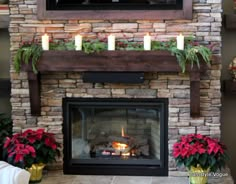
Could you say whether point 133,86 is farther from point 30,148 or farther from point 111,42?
point 30,148

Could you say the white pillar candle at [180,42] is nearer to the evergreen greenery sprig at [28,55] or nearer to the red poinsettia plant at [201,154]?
the red poinsettia plant at [201,154]

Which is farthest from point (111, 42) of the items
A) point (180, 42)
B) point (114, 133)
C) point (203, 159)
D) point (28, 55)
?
point (203, 159)

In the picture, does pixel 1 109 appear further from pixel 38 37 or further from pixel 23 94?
pixel 38 37

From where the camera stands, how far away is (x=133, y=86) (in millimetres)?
3877

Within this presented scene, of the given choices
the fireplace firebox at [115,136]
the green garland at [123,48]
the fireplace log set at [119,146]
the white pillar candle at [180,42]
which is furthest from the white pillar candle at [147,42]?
the fireplace log set at [119,146]

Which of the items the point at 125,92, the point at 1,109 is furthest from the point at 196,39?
the point at 1,109

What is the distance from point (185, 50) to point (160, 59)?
20cm

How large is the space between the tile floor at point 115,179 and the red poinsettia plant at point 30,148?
174mm

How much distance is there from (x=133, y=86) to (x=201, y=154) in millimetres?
785

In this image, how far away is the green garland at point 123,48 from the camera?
11.7ft

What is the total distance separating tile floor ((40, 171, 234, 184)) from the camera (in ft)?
12.4

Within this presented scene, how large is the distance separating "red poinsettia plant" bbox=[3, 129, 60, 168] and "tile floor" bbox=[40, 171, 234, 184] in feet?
0.57

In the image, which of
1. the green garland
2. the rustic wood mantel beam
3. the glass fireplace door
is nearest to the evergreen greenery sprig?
the green garland

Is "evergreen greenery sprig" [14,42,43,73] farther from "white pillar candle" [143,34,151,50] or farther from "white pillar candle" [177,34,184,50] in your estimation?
"white pillar candle" [177,34,184,50]
